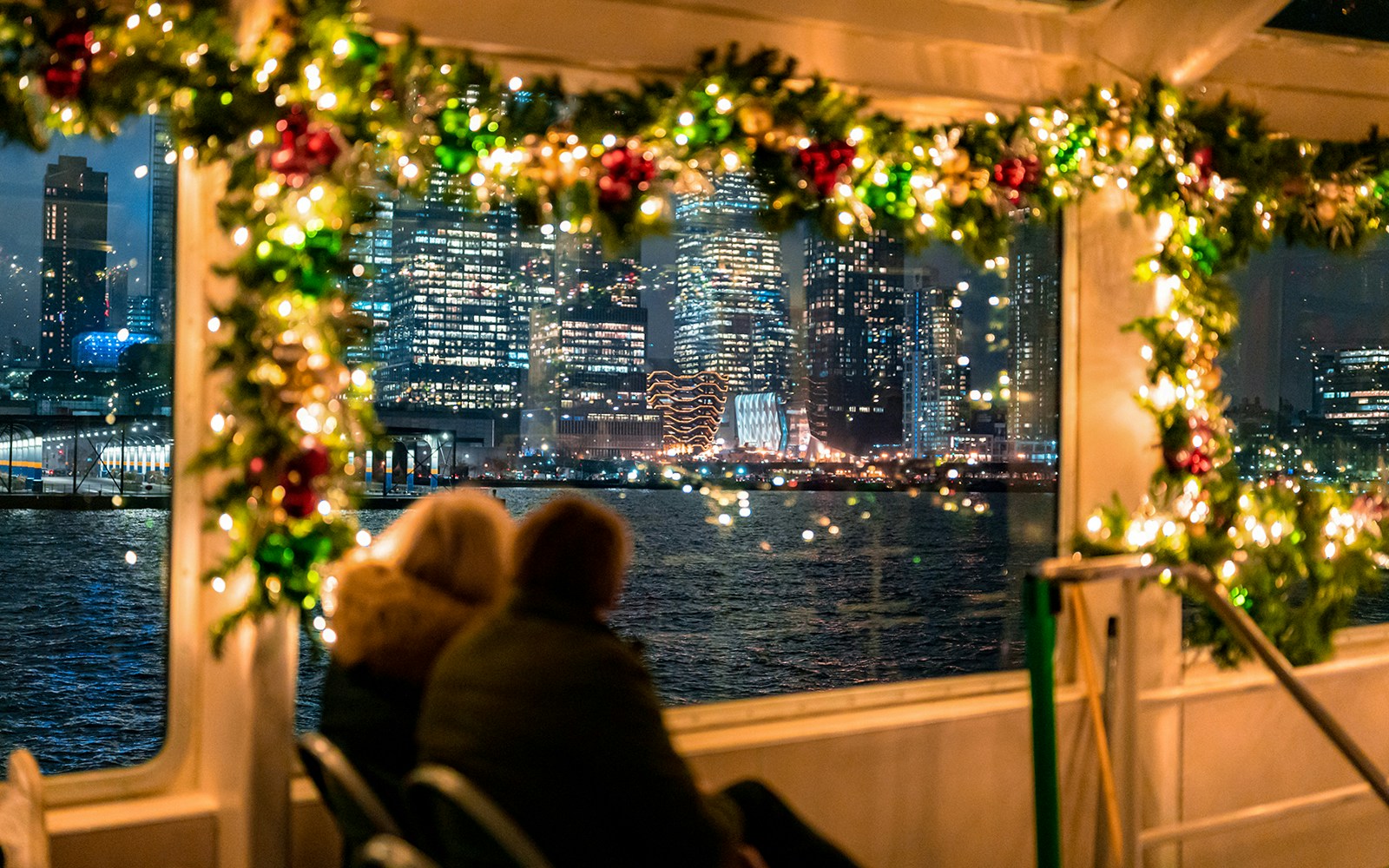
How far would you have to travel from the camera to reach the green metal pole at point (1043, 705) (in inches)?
86.9

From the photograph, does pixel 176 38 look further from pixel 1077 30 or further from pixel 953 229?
pixel 1077 30

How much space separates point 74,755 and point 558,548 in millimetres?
36177

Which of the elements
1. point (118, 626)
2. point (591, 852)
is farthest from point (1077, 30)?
point (118, 626)

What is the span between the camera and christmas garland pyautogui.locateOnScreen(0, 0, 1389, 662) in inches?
93.5

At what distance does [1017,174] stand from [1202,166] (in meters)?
0.70

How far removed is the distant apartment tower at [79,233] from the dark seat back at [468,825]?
2.76 m

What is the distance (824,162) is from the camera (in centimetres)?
308

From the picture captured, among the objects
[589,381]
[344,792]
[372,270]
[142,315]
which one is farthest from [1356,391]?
[589,381]

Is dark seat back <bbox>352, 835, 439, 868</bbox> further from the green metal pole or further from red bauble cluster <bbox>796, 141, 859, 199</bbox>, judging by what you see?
red bauble cluster <bbox>796, 141, 859, 199</bbox>

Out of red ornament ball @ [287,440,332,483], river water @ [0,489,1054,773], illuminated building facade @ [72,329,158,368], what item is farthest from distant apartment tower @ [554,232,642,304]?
river water @ [0,489,1054,773]

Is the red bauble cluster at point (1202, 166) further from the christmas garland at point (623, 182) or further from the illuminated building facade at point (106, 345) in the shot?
the illuminated building facade at point (106, 345)

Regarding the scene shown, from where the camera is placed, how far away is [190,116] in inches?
93.4

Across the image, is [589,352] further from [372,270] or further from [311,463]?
[311,463]

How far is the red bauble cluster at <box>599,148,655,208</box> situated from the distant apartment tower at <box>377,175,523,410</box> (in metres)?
0.25
